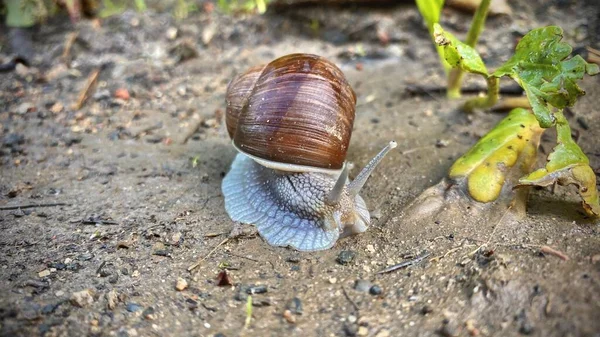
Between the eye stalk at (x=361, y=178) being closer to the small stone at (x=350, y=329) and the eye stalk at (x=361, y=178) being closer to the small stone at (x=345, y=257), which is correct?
the small stone at (x=345, y=257)

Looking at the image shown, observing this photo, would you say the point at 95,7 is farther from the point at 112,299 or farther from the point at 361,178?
the point at 112,299

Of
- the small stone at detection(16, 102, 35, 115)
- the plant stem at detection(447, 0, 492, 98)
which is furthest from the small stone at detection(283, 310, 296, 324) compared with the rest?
the small stone at detection(16, 102, 35, 115)

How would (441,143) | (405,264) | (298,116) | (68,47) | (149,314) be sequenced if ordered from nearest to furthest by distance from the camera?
(149,314), (405,264), (298,116), (441,143), (68,47)

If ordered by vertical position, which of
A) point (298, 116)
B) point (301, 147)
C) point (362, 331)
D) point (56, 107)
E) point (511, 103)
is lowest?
point (511, 103)

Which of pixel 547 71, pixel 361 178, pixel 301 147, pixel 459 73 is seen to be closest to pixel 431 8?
pixel 459 73

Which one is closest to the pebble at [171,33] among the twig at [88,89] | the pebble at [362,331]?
the twig at [88,89]

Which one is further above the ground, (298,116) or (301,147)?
(298,116)

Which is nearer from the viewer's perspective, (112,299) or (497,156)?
(112,299)
